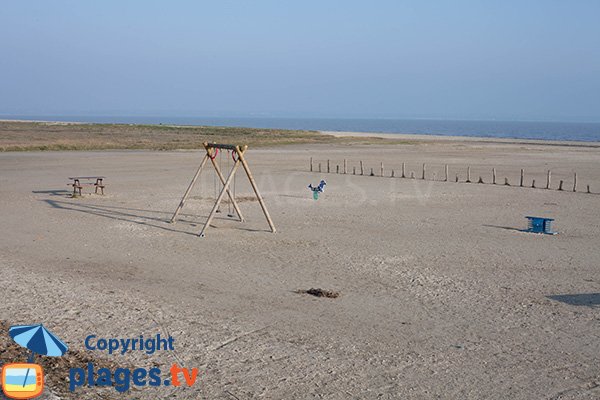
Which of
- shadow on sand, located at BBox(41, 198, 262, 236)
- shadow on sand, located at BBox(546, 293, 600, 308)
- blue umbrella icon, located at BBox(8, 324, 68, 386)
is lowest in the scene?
shadow on sand, located at BBox(41, 198, 262, 236)

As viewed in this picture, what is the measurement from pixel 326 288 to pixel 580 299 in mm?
4155

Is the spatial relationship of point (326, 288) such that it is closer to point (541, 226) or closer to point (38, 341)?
point (38, 341)

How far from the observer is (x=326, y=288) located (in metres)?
12.1

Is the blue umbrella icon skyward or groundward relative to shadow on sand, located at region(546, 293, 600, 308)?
skyward

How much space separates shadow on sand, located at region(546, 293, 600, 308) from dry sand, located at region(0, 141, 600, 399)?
0.03 metres

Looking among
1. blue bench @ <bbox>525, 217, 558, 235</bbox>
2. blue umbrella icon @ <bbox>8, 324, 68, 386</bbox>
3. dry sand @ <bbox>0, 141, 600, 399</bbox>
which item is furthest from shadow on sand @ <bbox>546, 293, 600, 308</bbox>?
blue umbrella icon @ <bbox>8, 324, 68, 386</bbox>

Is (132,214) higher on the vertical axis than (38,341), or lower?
lower

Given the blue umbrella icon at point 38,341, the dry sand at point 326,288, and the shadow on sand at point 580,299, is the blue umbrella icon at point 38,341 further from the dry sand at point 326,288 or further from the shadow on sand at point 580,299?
the shadow on sand at point 580,299

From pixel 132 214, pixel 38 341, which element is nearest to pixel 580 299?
pixel 38 341

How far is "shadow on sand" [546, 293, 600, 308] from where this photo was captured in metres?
11.3

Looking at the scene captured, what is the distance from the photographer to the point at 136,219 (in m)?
19.5

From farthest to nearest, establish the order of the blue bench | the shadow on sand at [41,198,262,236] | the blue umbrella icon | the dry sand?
the shadow on sand at [41,198,262,236] → the blue bench → the dry sand → the blue umbrella icon

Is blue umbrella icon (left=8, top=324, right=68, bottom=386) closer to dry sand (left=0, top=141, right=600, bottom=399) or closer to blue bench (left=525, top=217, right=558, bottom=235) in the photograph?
dry sand (left=0, top=141, right=600, bottom=399)

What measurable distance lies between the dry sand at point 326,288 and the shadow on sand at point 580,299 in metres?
0.03
